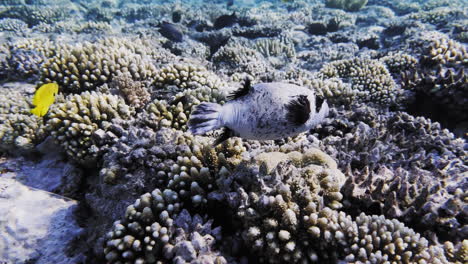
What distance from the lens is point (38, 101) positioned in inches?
137

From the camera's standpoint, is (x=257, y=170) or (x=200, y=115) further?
(x=257, y=170)

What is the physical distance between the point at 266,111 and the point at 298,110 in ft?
0.83

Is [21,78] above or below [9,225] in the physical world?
above

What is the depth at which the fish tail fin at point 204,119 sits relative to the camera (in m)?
1.91

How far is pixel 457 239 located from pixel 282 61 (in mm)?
8280

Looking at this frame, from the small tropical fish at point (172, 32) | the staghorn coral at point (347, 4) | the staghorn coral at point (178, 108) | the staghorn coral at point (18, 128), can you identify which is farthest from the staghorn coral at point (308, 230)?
the staghorn coral at point (347, 4)

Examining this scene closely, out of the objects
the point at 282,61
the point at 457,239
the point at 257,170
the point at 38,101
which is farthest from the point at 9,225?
the point at 282,61

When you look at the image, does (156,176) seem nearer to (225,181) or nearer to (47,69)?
(225,181)

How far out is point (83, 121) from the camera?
13.0 ft

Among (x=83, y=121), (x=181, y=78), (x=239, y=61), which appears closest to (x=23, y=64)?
(x=83, y=121)

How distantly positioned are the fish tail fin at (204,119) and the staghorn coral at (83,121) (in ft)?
7.96

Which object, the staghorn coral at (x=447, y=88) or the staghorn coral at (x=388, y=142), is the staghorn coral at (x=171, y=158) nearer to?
the staghorn coral at (x=388, y=142)

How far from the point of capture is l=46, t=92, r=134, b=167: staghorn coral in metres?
3.78

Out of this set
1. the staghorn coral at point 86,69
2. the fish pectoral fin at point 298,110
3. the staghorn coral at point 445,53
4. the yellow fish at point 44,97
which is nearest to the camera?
the fish pectoral fin at point 298,110
